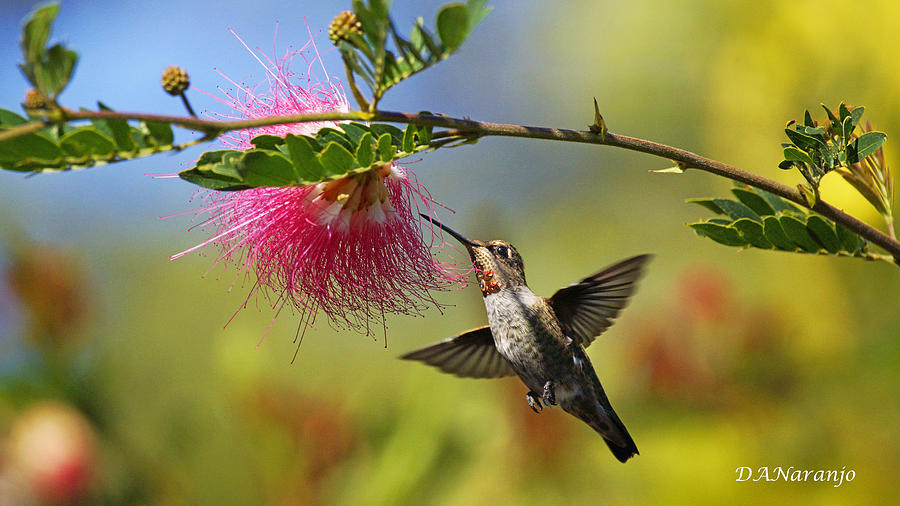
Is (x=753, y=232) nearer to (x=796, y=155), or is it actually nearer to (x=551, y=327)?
(x=796, y=155)

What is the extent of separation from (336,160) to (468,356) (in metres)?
0.84

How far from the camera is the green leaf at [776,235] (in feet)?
3.41

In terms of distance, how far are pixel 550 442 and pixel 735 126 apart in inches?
90.5

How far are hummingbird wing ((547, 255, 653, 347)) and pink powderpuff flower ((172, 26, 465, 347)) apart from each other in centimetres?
28

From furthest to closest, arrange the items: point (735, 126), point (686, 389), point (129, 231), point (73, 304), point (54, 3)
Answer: point (129, 231), point (735, 126), point (686, 389), point (73, 304), point (54, 3)

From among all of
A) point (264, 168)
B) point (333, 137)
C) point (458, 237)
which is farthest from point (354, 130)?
point (458, 237)

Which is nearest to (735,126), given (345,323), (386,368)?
(345,323)

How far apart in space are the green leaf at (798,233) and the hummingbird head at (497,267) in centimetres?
47

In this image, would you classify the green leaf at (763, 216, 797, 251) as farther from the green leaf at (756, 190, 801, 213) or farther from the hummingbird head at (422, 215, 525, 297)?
the hummingbird head at (422, 215, 525, 297)

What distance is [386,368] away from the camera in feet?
25.8

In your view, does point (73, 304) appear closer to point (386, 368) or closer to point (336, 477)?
point (336, 477)

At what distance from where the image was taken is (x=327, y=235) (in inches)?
45.9

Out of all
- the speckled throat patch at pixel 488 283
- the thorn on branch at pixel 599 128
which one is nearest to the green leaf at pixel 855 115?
the thorn on branch at pixel 599 128

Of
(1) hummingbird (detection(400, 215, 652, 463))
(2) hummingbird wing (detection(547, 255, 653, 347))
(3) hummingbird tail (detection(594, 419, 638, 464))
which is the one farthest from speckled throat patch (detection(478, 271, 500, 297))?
(3) hummingbird tail (detection(594, 419, 638, 464))
